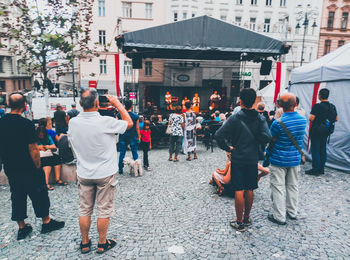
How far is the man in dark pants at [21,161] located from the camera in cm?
291

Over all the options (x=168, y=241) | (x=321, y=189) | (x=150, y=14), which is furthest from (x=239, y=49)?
(x=150, y=14)

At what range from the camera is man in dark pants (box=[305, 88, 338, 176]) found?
17.9 feet

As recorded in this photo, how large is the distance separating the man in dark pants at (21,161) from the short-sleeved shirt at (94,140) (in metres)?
0.80

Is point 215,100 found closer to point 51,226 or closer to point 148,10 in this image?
point 51,226

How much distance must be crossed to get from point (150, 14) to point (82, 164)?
2763cm

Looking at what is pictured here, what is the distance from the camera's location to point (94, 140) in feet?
8.43

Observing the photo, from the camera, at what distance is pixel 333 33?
31.8 m

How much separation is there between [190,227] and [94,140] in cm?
195

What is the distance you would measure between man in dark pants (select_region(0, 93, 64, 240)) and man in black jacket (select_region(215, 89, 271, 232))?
250cm

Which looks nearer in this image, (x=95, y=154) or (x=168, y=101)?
(x=95, y=154)

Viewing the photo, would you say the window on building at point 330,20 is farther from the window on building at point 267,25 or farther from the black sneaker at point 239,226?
the black sneaker at point 239,226

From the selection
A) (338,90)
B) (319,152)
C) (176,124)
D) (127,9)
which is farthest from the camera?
(127,9)

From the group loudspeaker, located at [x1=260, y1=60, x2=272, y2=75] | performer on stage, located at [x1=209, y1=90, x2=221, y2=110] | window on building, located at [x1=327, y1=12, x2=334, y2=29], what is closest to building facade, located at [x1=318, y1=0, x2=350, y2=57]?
window on building, located at [x1=327, y1=12, x2=334, y2=29]

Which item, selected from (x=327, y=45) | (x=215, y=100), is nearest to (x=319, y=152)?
(x=215, y=100)
